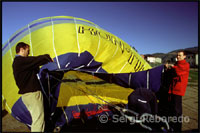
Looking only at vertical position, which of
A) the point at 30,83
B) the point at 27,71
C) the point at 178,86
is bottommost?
the point at 178,86

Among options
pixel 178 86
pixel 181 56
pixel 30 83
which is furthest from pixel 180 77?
pixel 30 83

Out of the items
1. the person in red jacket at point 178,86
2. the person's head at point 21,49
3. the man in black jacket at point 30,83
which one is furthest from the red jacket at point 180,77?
the person's head at point 21,49

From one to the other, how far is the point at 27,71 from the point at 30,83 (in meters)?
0.17

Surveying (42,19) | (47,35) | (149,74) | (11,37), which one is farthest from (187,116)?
(11,37)

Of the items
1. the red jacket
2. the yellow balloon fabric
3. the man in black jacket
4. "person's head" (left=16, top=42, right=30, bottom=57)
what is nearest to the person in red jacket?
the red jacket

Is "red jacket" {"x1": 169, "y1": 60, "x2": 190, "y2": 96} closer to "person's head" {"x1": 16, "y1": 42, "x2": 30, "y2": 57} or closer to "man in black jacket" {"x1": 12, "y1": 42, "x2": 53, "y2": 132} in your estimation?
"man in black jacket" {"x1": 12, "y1": 42, "x2": 53, "y2": 132}

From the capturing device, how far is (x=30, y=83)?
1846 mm

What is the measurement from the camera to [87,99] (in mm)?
3719

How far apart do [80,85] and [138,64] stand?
1.94m

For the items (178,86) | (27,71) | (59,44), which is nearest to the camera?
(27,71)

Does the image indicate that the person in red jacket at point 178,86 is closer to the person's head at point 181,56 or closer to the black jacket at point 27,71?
the person's head at point 181,56

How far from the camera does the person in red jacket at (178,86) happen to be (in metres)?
2.54

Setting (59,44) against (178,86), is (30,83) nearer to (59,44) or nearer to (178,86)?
(59,44)

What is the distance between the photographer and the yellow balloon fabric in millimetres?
2469
